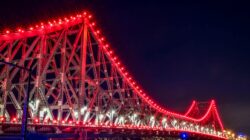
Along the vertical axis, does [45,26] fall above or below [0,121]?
above

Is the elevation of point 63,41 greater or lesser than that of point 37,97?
greater

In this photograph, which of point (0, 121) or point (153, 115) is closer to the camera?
point (0, 121)

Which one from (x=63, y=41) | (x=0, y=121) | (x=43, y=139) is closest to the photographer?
(x=43, y=139)

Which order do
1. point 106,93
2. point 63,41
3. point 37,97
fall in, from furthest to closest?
point 106,93
point 63,41
point 37,97

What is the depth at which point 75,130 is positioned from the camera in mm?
50344

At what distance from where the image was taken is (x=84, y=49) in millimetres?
52688

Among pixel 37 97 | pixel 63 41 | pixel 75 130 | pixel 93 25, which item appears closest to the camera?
pixel 37 97

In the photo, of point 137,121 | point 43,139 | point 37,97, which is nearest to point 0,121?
point 37,97

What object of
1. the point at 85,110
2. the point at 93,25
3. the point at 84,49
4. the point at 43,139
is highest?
the point at 93,25

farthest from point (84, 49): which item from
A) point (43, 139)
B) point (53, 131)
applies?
point (43, 139)

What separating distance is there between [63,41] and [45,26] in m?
3.57

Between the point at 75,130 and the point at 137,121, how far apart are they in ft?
121

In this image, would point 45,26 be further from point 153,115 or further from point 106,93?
point 153,115

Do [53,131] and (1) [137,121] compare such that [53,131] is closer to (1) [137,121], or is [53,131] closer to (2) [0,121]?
(2) [0,121]
